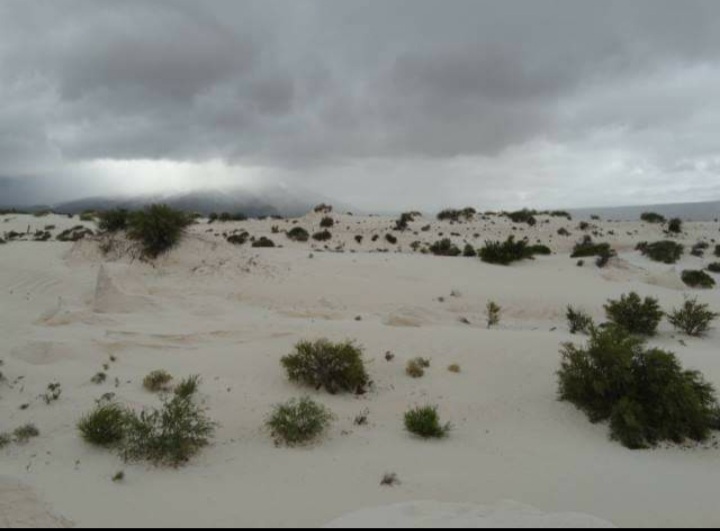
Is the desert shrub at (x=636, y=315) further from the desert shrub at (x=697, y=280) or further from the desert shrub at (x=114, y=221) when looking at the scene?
the desert shrub at (x=114, y=221)

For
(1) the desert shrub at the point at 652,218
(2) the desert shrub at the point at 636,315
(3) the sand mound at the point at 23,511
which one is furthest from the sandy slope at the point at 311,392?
(1) the desert shrub at the point at 652,218

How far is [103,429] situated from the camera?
6.37 meters

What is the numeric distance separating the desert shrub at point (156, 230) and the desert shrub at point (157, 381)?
995 centimetres

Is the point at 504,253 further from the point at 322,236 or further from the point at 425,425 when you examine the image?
the point at 425,425

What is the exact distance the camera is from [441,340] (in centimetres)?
1070

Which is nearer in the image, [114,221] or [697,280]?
[114,221]

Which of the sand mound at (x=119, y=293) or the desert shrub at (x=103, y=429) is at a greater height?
the sand mound at (x=119, y=293)

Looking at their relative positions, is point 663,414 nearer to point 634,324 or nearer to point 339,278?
point 634,324

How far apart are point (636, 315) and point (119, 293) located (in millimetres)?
14662

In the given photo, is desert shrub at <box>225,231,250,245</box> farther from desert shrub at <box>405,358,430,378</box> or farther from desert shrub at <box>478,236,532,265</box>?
desert shrub at <box>405,358,430,378</box>

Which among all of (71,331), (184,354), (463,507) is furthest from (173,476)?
(71,331)

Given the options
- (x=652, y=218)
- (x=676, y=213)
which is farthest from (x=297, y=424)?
(x=676, y=213)

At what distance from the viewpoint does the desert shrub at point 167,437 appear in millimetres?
5914

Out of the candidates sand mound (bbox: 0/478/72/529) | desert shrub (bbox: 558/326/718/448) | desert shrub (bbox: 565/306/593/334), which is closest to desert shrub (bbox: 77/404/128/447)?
sand mound (bbox: 0/478/72/529)
